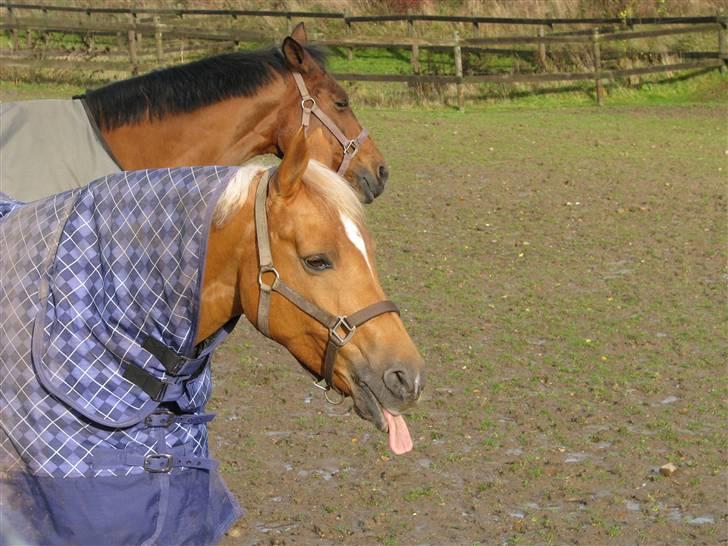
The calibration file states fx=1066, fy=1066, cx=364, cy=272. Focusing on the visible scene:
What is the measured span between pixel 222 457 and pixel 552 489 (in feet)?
4.88

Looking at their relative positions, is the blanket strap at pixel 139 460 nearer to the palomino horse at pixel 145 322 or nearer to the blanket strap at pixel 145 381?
the palomino horse at pixel 145 322

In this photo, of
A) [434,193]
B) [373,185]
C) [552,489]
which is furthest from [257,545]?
[434,193]

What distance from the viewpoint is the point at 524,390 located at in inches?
218

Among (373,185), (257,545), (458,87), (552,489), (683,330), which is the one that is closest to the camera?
(257,545)

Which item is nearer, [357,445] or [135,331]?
[135,331]

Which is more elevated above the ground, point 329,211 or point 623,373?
point 329,211

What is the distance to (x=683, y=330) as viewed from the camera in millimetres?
6473

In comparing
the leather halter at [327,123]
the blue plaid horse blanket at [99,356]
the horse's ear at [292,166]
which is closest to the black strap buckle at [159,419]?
the blue plaid horse blanket at [99,356]

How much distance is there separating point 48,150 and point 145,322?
261 centimetres

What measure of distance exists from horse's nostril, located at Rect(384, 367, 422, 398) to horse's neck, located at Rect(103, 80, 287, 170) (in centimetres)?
283

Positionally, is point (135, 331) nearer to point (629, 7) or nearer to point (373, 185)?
point (373, 185)

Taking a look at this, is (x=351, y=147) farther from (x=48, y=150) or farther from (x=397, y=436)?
(x=397, y=436)

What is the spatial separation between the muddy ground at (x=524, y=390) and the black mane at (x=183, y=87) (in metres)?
1.56

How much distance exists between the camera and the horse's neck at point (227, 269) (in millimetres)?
2400
